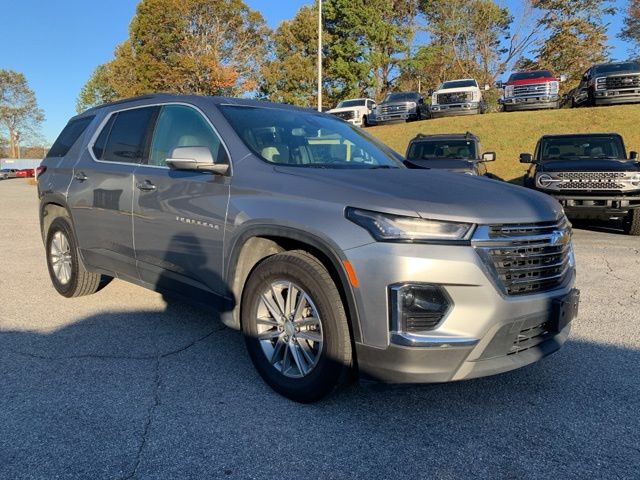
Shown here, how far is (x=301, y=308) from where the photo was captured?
2850 mm

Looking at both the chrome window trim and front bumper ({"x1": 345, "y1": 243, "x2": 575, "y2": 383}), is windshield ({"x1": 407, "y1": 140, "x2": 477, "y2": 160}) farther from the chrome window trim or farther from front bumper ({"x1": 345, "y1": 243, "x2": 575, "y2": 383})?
front bumper ({"x1": 345, "y1": 243, "x2": 575, "y2": 383})

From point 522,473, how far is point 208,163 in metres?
2.43

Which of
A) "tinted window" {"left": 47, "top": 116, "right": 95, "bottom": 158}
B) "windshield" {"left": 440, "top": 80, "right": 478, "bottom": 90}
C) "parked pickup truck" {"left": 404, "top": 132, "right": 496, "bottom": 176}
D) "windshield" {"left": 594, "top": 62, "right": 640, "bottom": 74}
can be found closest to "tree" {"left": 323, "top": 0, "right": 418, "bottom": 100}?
"windshield" {"left": 440, "top": 80, "right": 478, "bottom": 90}

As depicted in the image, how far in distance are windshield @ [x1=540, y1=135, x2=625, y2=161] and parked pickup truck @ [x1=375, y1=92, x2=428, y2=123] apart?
14203 millimetres

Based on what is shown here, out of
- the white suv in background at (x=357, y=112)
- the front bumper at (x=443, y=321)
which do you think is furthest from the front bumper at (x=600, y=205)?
the white suv in background at (x=357, y=112)

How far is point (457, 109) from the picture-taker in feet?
74.1

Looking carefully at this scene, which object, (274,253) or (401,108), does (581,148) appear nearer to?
(274,253)

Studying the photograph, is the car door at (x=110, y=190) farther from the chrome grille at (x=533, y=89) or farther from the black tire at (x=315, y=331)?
the chrome grille at (x=533, y=89)

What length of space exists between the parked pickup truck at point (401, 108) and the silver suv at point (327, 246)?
21050 mm

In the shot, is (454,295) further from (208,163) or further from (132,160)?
(132,160)

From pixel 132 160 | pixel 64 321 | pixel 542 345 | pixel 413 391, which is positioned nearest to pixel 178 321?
pixel 64 321

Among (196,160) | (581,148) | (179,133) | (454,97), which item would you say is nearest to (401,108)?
(454,97)

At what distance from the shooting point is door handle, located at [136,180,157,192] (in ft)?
12.1

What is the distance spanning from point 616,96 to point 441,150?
11553 mm
